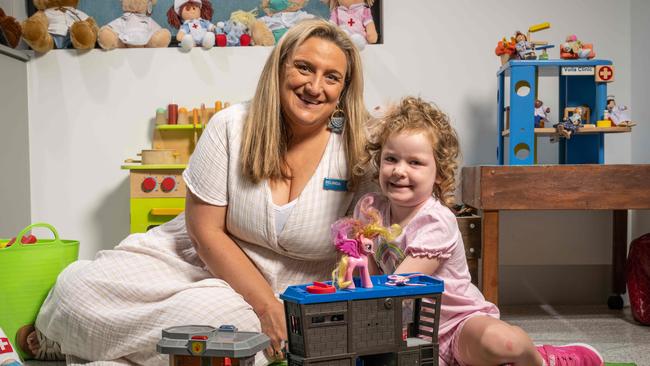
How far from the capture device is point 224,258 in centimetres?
171

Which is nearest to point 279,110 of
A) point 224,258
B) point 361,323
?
point 224,258

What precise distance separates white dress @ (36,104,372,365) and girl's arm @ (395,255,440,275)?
35 cm

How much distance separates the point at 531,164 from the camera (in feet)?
7.66

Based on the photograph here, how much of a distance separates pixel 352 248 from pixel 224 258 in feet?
1.90

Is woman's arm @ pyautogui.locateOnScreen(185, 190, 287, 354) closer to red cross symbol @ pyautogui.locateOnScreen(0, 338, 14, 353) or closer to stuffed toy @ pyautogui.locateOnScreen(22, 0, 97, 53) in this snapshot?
red cross symbol @ pyautogui.locateOnScreen(0, 338, 14, 353)

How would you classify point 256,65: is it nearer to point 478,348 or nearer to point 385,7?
point 385,7

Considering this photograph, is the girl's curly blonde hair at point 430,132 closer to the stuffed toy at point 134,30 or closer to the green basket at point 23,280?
the green basket at point 23,280

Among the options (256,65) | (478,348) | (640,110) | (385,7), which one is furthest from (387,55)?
(478,348)

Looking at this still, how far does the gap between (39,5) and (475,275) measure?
2125mm

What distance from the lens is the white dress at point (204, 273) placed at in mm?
1622

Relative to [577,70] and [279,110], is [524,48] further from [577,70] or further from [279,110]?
[279,110]

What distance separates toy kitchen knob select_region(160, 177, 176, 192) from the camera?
2576 mm

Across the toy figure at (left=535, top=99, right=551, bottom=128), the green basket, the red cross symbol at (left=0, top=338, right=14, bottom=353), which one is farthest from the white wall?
the red cross symbol at (left=0, top=338, right=14, bottom=353)

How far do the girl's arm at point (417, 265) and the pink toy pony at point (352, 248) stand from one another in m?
0.15
